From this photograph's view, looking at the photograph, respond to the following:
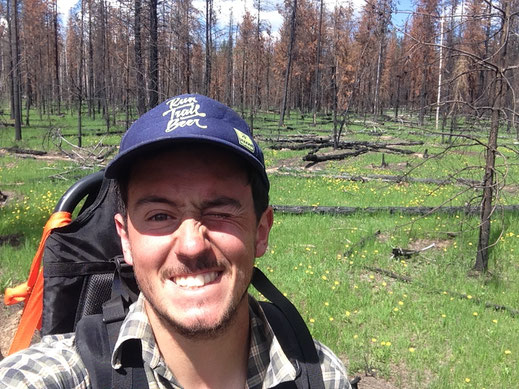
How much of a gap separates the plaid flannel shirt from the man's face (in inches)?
4.0

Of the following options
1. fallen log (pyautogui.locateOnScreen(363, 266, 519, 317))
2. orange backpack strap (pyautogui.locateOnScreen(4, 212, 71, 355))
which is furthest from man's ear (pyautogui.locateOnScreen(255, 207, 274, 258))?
fallen log (pyautogui.locateOnScreen(363, 266, 519, 317))

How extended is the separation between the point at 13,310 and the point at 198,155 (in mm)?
5267

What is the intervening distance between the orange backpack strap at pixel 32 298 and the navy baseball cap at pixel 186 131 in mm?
713

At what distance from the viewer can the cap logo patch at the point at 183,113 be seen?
4.58 feet

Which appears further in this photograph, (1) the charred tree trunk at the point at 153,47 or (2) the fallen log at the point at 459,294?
(1) the charred tree trunk at the point at 153,47

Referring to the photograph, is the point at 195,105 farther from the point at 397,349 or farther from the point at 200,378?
the point at 397,349

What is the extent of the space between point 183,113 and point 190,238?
40 cm

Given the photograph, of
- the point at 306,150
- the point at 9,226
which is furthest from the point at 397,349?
the point at 306,150

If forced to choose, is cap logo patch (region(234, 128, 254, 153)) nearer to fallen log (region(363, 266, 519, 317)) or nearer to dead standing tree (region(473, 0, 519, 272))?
fallen log (region(363, 266, 519, 317))

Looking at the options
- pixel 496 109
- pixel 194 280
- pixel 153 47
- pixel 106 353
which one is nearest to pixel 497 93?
pixel 496 109

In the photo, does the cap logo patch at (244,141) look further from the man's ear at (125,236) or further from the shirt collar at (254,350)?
the shirt collar at (254,350)

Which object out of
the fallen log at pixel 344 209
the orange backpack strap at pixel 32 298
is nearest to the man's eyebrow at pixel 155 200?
the orange backpack strap at pixel 32 298

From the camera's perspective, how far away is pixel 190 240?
4.64 feet

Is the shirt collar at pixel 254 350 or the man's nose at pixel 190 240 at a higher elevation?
the man's nose at pixel 190 240
